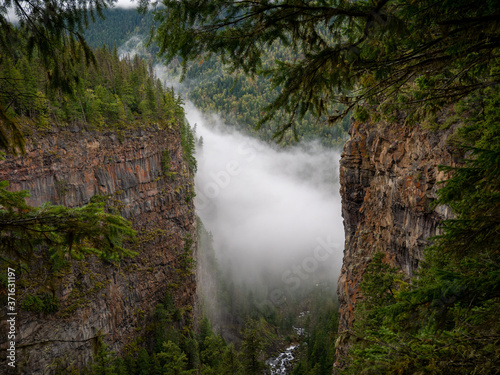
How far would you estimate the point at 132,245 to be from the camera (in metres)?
29.2

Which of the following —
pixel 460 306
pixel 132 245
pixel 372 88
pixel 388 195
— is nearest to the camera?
pixel 460 306

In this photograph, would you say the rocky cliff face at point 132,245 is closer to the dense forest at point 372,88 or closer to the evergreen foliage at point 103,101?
the evergreen foliage at point 103,101

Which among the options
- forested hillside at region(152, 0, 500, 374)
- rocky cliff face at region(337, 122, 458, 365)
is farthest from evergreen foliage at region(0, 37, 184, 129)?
rocky cliff face at region(337, 122, 458, 365)

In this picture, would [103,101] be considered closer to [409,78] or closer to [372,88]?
[372,88]

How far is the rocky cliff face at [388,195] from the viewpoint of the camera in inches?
532

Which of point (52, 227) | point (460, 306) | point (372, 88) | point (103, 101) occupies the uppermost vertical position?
point (103, 101)

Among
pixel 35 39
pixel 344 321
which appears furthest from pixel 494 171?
pixel 344 321

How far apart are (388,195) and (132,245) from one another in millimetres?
22740

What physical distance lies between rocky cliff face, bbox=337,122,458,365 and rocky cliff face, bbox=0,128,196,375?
701 inches

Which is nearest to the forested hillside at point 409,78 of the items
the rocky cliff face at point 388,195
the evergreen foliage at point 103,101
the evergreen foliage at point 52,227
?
the evergreen foliage at point 52,227

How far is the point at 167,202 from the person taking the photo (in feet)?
113

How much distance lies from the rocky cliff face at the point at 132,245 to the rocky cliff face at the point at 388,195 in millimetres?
17803

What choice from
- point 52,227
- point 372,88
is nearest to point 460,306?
point 372,88

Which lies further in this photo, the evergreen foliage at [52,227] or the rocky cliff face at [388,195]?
the rocky cliff face at [388,195]
